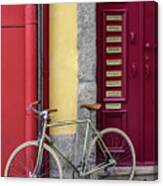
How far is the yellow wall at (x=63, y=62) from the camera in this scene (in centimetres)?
281

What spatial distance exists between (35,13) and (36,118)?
473mm

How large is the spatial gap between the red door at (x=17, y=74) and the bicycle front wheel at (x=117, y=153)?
33 centimetres

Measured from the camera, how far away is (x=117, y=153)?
2.79 meters

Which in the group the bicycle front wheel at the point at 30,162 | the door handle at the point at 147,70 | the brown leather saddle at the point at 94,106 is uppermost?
the door handle at the point at 147,70

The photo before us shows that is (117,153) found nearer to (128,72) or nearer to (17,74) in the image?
(128,72)

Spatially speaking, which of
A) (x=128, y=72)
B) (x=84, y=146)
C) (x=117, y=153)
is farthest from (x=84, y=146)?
(x=128, y=72)

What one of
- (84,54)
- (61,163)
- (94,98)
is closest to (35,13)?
(84,54)

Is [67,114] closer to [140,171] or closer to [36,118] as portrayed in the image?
[36,118]

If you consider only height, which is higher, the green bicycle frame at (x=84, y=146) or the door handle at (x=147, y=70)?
the door handle at (x=147, y=70)

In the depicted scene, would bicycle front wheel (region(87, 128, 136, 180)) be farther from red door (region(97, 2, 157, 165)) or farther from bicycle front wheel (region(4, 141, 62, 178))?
bicycle front wheel (region(4, 141, 62, 178))

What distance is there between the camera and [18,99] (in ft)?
9.48

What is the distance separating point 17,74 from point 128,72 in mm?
510

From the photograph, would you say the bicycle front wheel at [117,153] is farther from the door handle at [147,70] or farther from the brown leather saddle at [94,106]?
the door handle at [147,70]

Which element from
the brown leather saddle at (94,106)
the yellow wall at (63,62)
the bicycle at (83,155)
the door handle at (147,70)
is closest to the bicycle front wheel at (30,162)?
the bicycle at (83,155)
